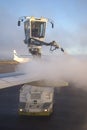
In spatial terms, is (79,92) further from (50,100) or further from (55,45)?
(55,45)

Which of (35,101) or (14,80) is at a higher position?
(14,80)

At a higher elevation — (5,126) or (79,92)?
(5,126)

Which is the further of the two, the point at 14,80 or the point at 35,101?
the point at 35,101

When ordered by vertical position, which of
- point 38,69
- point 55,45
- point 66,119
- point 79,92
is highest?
point 55,45

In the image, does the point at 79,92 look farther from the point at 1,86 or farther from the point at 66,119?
the point at 1,86

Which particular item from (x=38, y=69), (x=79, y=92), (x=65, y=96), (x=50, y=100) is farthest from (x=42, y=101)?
(x=79, y=92)

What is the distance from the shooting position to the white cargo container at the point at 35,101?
200ft

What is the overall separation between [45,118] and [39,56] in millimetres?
11627

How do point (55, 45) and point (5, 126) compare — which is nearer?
point (55, 45)

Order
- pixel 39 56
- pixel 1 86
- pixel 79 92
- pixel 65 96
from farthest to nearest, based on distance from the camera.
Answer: pixel 79 92
pixel 65 96
pixel 39 56
pixel 1 86

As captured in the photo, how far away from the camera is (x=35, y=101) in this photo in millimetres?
62125

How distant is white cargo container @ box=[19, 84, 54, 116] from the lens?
61.1 metres

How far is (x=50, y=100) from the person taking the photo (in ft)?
205

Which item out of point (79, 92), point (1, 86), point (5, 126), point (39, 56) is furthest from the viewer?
point (79, 92)
